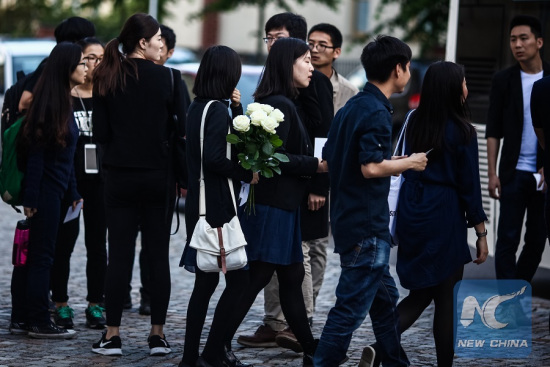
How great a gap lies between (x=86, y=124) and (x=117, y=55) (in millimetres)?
1313

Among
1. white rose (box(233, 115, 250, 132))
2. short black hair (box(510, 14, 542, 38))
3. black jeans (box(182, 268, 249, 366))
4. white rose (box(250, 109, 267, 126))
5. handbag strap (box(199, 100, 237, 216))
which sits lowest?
black jeans (box(182, 268, 249, 366))

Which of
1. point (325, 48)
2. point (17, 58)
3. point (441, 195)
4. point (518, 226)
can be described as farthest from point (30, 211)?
point (17, 58)

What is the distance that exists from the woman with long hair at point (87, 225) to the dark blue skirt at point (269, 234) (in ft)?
6.14

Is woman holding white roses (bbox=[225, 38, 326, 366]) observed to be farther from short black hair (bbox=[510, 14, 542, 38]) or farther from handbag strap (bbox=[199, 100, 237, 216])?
short black hair (bbox=[510, 14, 542, 38])

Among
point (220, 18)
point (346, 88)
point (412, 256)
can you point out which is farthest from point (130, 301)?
point (220, 18)

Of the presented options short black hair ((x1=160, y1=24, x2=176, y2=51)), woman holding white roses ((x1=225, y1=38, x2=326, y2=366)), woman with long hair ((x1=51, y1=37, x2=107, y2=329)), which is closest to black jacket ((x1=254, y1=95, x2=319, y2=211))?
woman holding white roses ((x1=225, y1=38, x2=326, y2=366))

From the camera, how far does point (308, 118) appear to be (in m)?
6.77

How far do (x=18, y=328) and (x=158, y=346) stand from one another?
113cm

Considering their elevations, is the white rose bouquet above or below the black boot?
above

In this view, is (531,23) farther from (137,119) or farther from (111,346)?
(111,346)

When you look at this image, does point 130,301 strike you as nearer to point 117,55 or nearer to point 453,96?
point 117,55

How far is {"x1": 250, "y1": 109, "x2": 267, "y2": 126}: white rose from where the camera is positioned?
19.0 feet

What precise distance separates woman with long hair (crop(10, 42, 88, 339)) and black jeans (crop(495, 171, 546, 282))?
3.04m

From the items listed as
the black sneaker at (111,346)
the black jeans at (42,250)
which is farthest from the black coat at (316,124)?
the black jeans at (42,250)
